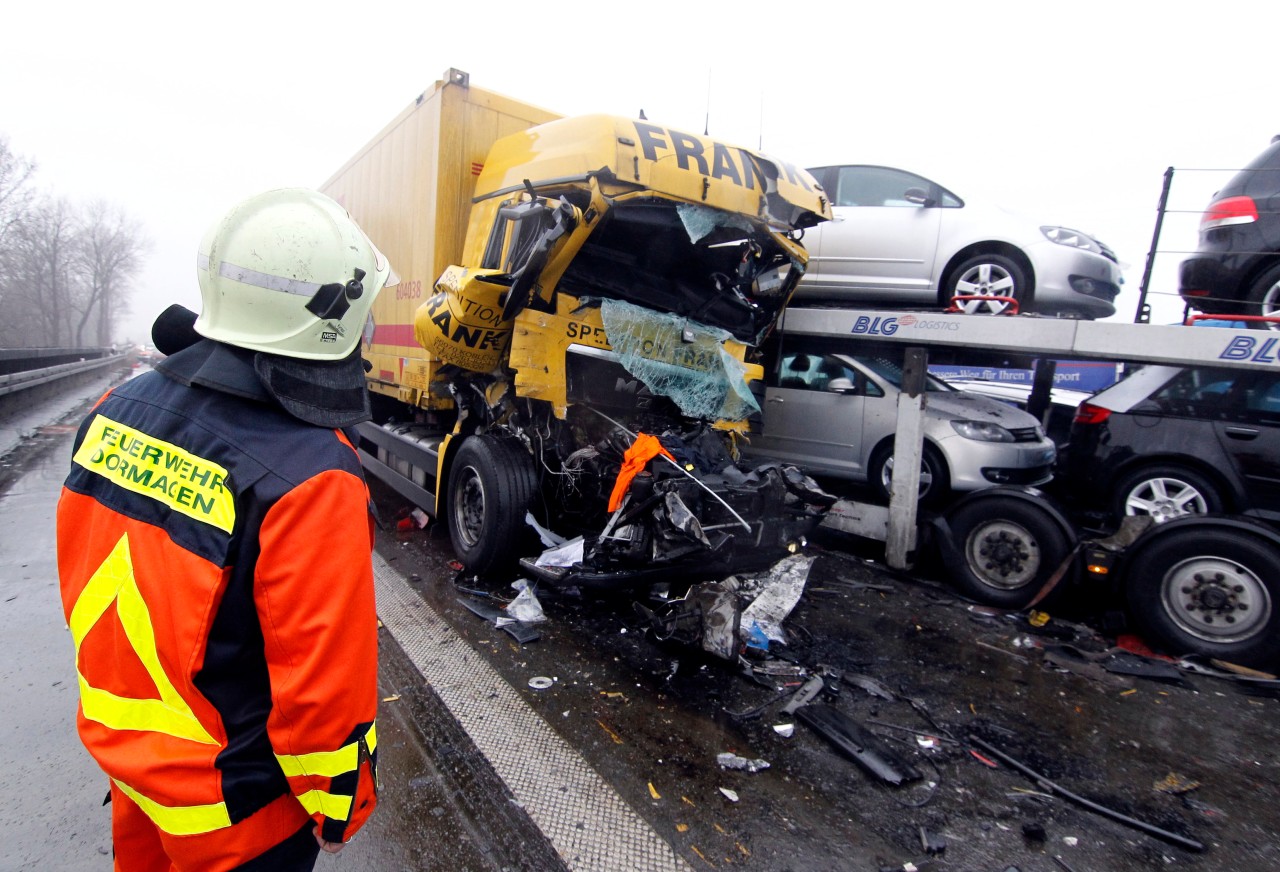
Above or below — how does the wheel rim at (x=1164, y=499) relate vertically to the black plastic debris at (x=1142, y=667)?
above

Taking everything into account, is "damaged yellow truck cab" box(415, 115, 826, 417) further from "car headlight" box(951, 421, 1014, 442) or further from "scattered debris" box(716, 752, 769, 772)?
"scattered debris" box(716, 752, 769, 772)

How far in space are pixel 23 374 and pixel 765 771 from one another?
55.3 feet

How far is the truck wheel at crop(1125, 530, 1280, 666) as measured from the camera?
3873mm

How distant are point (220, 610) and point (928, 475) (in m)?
5.88

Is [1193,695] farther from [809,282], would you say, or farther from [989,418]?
[809,282]

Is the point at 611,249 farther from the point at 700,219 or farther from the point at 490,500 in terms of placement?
the point at 490,500

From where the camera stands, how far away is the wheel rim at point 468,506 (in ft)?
16.0

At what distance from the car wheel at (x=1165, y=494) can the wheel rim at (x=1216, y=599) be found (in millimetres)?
654

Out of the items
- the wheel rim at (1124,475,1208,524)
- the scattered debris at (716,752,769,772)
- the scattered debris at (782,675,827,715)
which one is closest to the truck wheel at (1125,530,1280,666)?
the wheel rim at (1124,475,1208,524)

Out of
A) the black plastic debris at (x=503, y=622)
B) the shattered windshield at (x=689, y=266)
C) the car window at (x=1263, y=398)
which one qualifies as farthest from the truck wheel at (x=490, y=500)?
the car window at (x=1263, y=398)

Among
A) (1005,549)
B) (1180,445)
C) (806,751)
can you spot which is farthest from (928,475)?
(806,751)

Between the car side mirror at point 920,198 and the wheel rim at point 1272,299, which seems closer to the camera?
the wheel rim at point 1272,299

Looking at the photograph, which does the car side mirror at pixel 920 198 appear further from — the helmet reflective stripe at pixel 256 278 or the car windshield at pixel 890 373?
the helmet reflective stripe at pixel 256 278

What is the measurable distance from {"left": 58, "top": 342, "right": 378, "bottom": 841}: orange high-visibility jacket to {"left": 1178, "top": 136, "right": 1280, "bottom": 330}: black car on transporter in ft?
18.4
